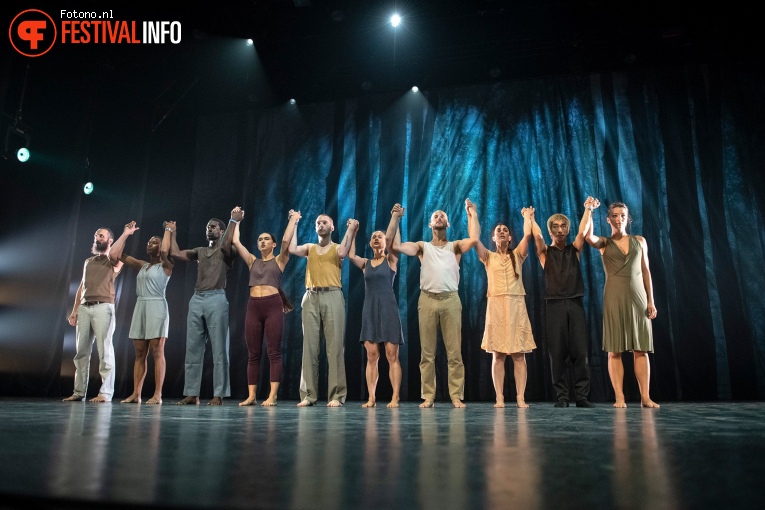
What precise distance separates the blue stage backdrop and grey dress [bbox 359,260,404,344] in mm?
1504

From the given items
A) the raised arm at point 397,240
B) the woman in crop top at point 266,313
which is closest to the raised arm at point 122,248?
the woman in crop top at point 266,313

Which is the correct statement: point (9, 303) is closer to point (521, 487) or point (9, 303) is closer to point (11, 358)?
point (11, 358)

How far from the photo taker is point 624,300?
4.70 metres

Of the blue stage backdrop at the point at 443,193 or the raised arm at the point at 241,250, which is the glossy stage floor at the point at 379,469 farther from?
the blue stage backdrop at the point at 443,193

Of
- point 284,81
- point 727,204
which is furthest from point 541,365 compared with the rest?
point 284,81

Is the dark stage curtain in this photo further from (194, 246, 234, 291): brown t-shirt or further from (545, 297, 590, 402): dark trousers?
(194, 246, 234, 291): brown t-shirt

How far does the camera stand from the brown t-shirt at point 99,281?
572cm

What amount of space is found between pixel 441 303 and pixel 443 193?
212 cm

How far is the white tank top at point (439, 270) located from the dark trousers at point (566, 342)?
82 cm

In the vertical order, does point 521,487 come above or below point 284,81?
below

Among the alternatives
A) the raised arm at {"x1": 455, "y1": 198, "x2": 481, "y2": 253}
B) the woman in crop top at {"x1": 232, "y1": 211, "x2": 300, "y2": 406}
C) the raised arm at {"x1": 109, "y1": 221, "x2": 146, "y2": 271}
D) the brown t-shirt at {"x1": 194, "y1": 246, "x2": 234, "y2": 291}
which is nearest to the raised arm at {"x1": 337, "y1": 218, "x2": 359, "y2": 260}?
the woman in crop top at {"x1": 232, "y1": 211, "x2": 300, "y2": 406}

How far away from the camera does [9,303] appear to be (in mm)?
6945

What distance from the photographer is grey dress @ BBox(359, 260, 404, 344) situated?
497 centimetres

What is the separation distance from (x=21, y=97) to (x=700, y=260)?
7.25 m
